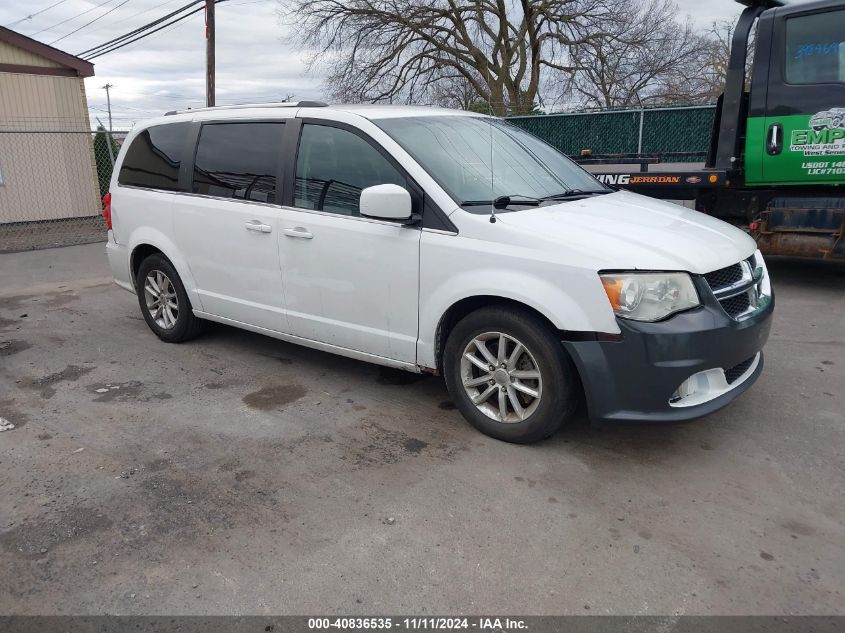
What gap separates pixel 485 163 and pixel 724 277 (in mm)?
1585

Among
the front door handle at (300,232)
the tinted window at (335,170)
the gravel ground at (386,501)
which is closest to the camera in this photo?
the gravel ground at (386,501)

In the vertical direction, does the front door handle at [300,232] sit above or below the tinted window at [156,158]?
below

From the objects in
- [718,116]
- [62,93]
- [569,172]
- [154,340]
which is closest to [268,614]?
[569,172]

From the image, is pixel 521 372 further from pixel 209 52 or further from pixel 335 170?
pixel 209 52

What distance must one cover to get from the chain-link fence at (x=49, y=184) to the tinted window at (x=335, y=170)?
397 inches

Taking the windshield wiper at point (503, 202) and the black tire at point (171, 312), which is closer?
the windshield wiper at point (503, 202)

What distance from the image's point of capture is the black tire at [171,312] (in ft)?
18.3

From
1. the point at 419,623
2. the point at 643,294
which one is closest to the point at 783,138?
the point at 643,294

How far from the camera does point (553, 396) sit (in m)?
3.59

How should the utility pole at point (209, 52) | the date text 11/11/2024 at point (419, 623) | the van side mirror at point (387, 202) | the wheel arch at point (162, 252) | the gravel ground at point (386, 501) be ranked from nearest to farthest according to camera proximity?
the date text 11/11/2024 at point (419, 623), the gravel ground at point (386, 501), the van side mirror at point (387, 202), the wheel arch at point (162, 252), the utility pole at point (209, 52)

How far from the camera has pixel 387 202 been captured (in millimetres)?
3814

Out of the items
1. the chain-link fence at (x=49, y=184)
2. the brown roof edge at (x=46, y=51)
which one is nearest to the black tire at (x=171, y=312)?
the chain-link fence at (x=49, y=184)

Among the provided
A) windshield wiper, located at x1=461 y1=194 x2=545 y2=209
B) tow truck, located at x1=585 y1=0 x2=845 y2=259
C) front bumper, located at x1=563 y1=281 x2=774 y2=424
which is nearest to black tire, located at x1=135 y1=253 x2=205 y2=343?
windshield wiper, located at x1=461 y1=194 x2=545 y2=209

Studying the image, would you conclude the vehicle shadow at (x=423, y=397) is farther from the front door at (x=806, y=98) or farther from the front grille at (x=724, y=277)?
the front door at (x=806, y=98)
